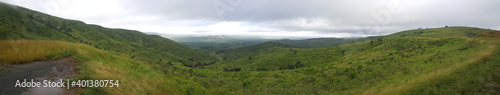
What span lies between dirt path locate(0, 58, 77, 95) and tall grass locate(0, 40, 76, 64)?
505 mm

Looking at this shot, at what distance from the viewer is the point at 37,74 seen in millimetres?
7586

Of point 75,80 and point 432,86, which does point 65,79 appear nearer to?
point 75,80

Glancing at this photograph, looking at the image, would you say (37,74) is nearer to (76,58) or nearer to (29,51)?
(76,58)

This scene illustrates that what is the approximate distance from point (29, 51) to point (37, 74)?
11.4 feet

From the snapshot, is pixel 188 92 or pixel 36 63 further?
pixel 188 92

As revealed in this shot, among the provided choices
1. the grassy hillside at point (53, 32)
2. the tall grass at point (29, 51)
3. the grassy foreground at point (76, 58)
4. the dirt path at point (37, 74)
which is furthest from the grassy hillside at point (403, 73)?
the grassy hillside at point (53, 32)

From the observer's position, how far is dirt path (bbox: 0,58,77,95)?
20.2 feet

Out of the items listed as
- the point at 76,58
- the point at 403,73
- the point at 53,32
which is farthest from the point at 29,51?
the point at 53,32

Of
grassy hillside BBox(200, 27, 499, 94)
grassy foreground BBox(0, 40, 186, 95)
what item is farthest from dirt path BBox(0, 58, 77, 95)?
grassy hillside BBox(200, 27, 499, 94)

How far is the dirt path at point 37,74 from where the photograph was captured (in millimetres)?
6156

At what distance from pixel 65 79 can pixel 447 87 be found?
19936 millimetres

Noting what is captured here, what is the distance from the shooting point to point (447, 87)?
1005 centimetres

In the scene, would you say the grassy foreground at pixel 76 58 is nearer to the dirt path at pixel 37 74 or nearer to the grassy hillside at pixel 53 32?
the dirt path at pixel 37 74

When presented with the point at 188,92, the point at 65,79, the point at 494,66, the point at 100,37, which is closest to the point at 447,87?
the point at 494,66
